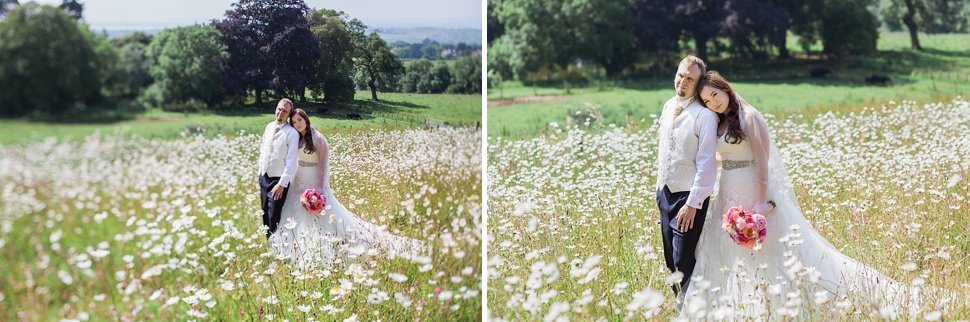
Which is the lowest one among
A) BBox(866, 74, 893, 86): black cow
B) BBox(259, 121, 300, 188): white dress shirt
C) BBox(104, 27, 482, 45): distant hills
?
BBox(259, 121, 300, 188): white dress shirt

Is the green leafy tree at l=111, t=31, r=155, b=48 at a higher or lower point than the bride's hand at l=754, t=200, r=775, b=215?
higher

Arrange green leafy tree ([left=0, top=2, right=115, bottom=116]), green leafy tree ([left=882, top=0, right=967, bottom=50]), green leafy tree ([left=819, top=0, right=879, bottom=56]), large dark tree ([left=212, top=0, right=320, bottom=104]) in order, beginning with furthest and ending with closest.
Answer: green leafy tree ([left=819, top=0, right=879, bottom=56]) → green leafy tree ([left=882, top=0, right=967, bottom=50]) → large dark tree ([left=212, top=0, right=320, bottom=104]) → green leafy tree ([left=0, top=2, right=115, bottom=116])

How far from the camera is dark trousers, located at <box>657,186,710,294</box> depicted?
327 centimetres

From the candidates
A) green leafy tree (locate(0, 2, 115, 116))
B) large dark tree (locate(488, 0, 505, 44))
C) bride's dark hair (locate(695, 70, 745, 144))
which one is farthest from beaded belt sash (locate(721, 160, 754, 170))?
large dark tree (locate(488, 0, 505, 44))

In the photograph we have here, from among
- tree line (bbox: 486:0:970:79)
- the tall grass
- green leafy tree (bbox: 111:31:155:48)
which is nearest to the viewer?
the tall grass

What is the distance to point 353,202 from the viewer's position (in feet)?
11.0

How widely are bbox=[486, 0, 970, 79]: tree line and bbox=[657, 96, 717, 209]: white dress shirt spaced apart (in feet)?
10.9

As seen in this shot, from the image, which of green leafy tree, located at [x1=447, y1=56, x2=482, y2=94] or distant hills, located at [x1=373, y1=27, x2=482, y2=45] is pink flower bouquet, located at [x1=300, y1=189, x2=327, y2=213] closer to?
distant hills, located at [x1=373, y1=27, x2=482, y2=45]

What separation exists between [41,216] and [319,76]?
1126 millimetres

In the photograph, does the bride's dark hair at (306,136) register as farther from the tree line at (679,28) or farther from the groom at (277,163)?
the tree line at (679,28)

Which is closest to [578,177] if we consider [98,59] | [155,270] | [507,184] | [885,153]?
[507,184]

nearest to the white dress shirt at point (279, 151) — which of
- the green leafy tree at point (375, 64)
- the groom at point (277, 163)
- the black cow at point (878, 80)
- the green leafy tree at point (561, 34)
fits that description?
the groom at point (277, 163)

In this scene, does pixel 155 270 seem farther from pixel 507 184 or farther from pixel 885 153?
A: pixel 885 153

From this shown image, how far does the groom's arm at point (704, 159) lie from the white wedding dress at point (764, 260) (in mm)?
147
